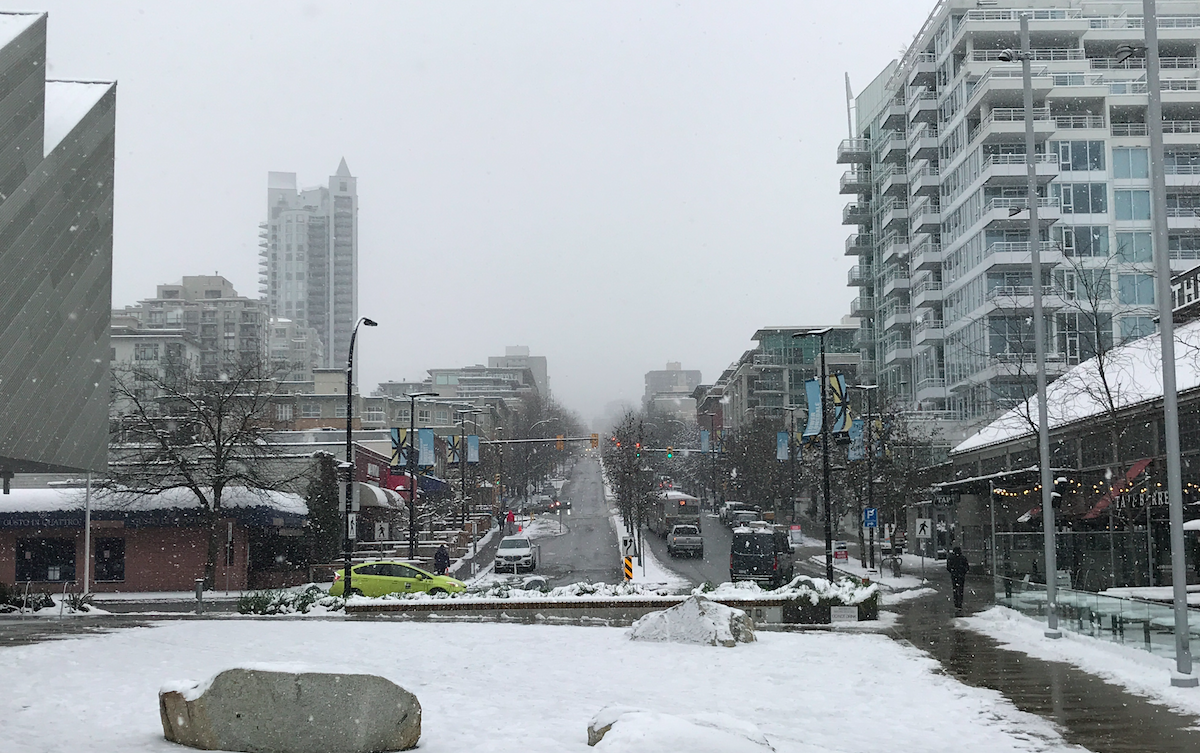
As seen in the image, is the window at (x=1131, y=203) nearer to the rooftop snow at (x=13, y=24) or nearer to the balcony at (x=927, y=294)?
the balcony at (x=927, y=294)

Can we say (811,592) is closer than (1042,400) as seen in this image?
No

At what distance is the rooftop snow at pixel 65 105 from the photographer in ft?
68.2

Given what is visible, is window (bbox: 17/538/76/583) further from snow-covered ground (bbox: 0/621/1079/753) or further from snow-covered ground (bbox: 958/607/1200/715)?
snow-covered ground (bbox: 958/607/1200/715)

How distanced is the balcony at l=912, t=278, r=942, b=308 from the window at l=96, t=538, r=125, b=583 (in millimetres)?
63171

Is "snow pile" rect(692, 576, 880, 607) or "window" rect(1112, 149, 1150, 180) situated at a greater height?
"window" rect(1112, 149, 1150, 180)

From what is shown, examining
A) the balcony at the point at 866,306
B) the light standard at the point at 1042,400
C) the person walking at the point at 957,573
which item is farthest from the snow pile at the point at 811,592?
the balcony at the point at 866,306

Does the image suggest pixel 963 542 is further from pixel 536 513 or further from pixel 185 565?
pixel 536 513

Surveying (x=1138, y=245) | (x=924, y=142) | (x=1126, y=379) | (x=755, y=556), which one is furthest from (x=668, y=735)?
(x=924, y=142)

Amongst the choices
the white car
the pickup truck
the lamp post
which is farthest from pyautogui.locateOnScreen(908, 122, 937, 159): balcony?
the lamp post

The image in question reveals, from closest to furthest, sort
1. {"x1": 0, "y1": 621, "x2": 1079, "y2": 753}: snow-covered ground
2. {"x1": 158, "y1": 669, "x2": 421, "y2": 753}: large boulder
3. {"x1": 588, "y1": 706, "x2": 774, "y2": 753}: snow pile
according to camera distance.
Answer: {"x1": 588, "y1": 706, "x2": 774, "y2": 753}: snow pile < {"x1": 158, "y1": 669, "x2": 421, "y2": 753}: large boulder < {"x1": 0, "y1": 621, "x2": 1079, "y2": 753}: snow-covered ground

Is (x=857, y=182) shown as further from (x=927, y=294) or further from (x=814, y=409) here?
(x=814, y=409)

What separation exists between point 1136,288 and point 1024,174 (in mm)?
11176

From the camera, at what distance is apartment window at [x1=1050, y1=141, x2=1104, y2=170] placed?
7800cm

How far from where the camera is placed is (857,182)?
109 meters
